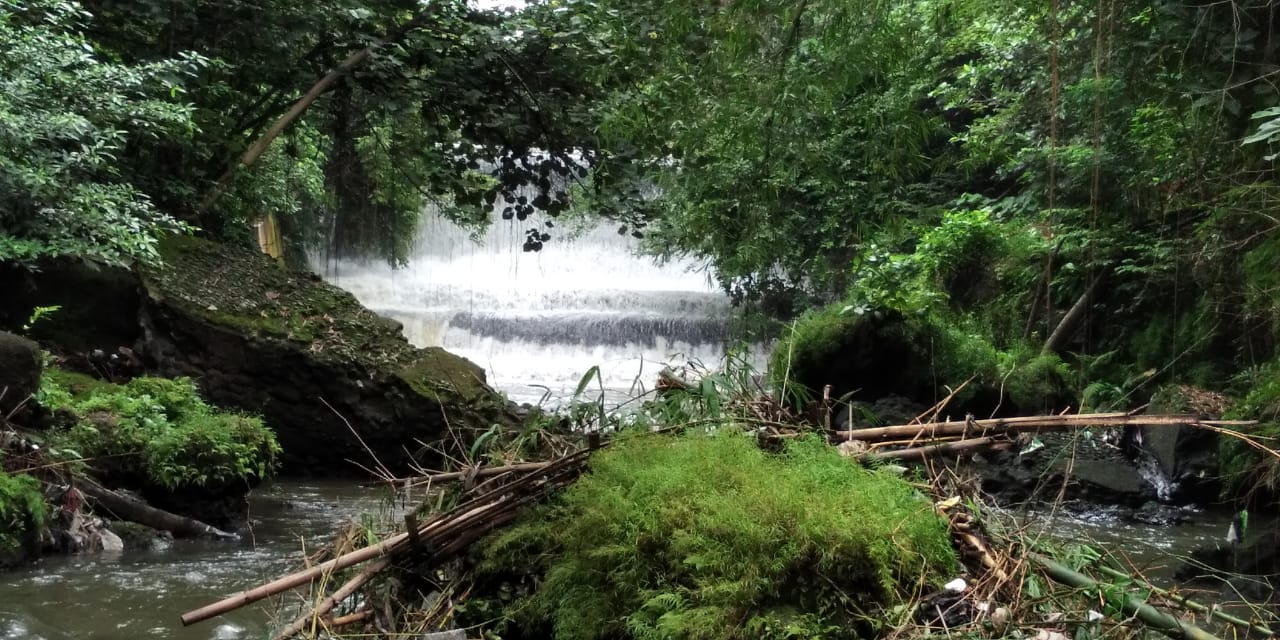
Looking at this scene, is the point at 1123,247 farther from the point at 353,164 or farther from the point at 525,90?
the point at 353,164

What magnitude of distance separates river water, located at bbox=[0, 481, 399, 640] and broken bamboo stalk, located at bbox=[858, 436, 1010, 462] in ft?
5.08

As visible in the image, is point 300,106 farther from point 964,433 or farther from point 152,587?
point 964,433

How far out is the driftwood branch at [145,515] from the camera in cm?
568

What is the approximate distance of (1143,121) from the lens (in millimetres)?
8062

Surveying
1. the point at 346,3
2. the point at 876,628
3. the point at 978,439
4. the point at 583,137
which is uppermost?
the point at 346,3

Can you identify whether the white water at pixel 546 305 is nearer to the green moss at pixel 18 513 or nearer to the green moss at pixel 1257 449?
the green moss at pixel 1257 449

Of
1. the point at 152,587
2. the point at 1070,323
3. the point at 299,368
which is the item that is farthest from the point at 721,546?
the point at 1070,323

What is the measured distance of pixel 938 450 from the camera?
249 centimetres

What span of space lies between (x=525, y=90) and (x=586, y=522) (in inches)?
182

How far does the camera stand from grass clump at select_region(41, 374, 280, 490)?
19.4ft

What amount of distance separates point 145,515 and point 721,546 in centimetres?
509

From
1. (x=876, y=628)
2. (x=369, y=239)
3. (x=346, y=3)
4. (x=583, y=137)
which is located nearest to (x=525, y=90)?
(x=583, y=137)

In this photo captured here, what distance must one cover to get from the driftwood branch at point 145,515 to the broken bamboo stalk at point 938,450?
489 cm

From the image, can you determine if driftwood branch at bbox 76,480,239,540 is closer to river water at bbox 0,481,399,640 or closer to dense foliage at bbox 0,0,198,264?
river water at bbox 0,481,399,640
